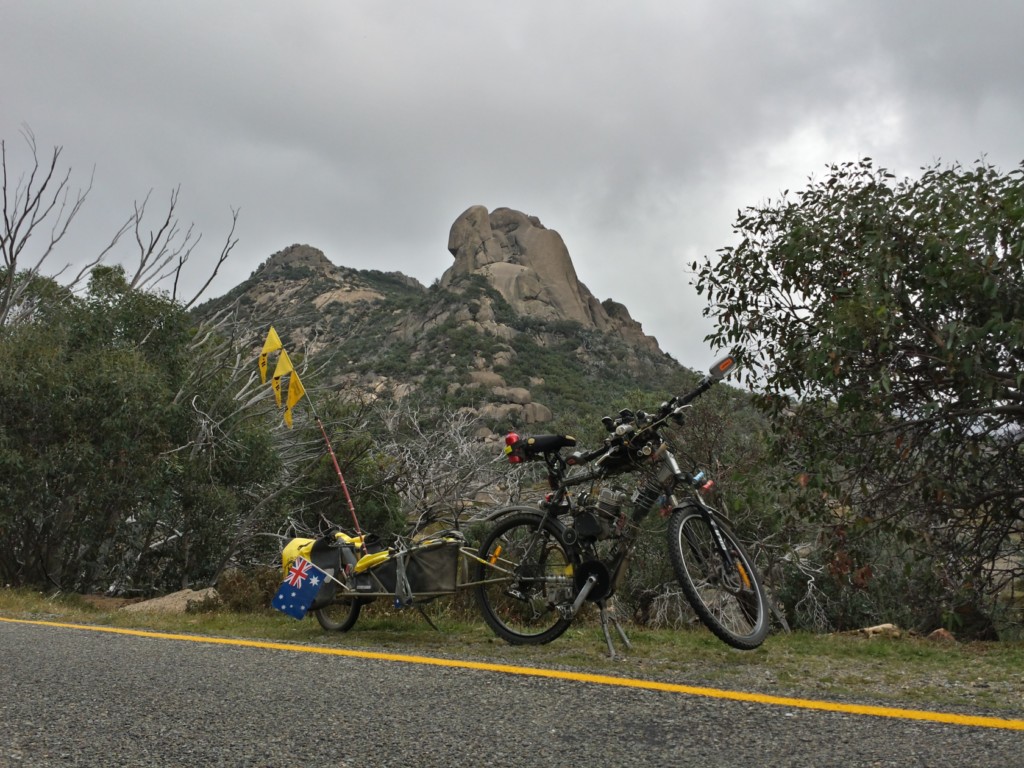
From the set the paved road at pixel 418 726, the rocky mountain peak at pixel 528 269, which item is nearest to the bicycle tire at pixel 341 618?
the paved road at pixel 418 726

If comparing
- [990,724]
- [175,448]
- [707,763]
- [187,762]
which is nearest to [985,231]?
[990,724]

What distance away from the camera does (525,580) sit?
511 cm

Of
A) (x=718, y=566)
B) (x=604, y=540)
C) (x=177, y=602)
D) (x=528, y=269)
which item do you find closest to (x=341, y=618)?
(x=604, y=540)

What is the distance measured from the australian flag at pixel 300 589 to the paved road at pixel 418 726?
1.63 m

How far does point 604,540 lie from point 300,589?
244 cm

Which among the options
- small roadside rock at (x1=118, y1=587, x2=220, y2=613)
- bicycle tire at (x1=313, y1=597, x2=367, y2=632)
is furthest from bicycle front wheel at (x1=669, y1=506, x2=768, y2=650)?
small roadside rock at (x1=118, y1=587, x2=220, y2=613)

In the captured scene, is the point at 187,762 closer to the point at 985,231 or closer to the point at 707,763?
the point at 707,763

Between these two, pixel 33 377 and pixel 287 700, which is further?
pixel 33 377

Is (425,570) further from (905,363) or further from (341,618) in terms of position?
(905,363)

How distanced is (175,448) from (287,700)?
36.3 feet

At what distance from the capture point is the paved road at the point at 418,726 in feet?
8.45

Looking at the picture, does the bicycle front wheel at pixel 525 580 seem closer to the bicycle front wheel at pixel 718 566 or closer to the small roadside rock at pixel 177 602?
the bicycle front wheel at pixel 718 566

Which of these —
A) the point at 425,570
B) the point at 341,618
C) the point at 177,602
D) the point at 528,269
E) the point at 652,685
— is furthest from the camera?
the point at 528,269

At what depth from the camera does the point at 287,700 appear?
11.5ft
